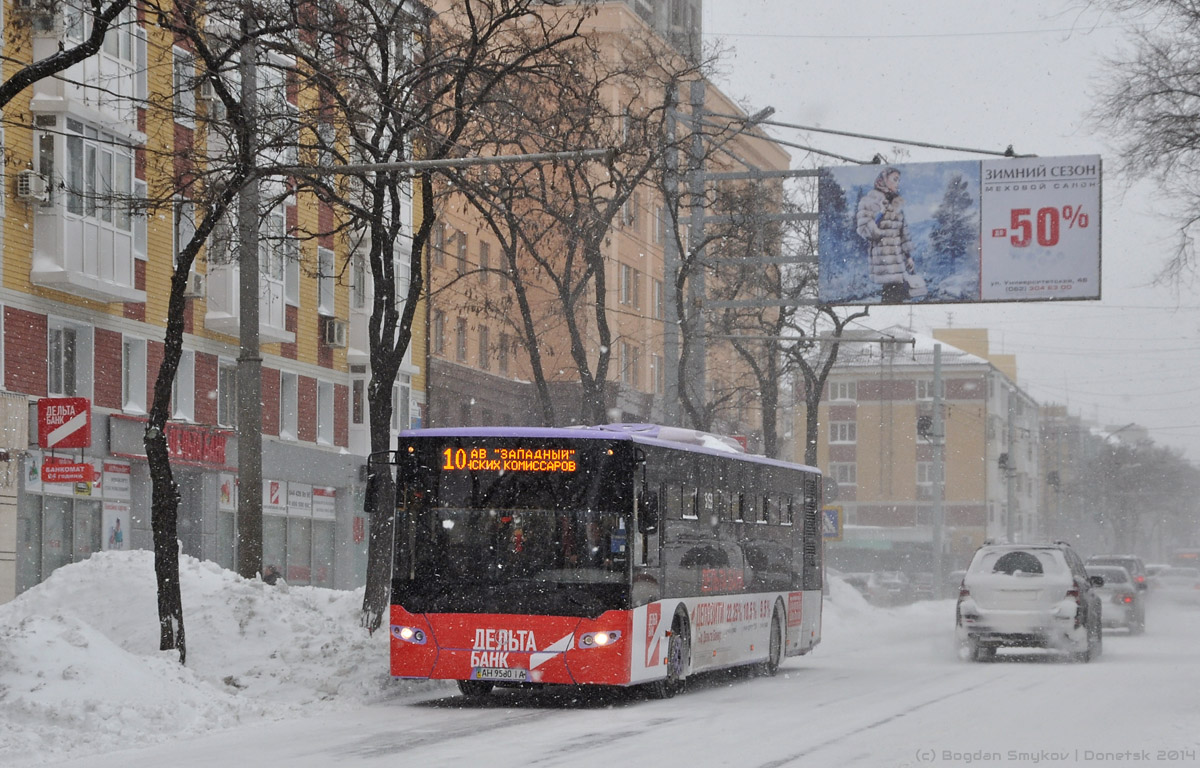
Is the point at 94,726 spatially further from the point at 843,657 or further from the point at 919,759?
the point at 843,657

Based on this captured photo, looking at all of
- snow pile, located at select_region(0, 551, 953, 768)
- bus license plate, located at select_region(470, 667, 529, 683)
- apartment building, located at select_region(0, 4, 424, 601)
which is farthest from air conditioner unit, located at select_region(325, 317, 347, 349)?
bus license plate, located at select_region(470, 667, 529, 683)

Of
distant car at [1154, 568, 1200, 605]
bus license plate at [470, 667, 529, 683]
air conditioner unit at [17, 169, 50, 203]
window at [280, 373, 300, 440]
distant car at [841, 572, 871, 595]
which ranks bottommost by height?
distant car at [841, 572, 871, 595]

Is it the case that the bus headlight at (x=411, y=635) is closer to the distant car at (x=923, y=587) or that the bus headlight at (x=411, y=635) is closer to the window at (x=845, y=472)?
the distant car at (x=923, y=587)

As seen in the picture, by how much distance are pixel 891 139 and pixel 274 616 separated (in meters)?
14.0

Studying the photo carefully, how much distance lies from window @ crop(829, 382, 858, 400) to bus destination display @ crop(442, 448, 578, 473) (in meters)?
105

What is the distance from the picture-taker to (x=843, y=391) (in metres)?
123

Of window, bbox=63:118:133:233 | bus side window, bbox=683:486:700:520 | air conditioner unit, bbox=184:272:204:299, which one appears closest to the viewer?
bus side window, bbox=683:486:700:520

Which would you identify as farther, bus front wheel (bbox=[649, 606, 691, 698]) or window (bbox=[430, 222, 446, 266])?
window (bbox=[430, 222, 446, 266])

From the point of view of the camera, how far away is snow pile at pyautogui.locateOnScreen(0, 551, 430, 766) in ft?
46.0

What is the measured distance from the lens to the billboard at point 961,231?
29719 millimetres

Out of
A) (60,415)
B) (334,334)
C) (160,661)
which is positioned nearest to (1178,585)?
(334,334)

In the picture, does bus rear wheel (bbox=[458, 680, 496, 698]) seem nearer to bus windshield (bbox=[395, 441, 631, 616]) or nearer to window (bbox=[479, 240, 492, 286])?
bus windshield (bbox=[395, 441, 631, 616])

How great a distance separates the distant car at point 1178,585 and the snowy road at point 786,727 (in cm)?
4066

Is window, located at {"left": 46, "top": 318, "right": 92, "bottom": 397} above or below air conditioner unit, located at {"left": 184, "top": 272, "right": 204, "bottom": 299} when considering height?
below
